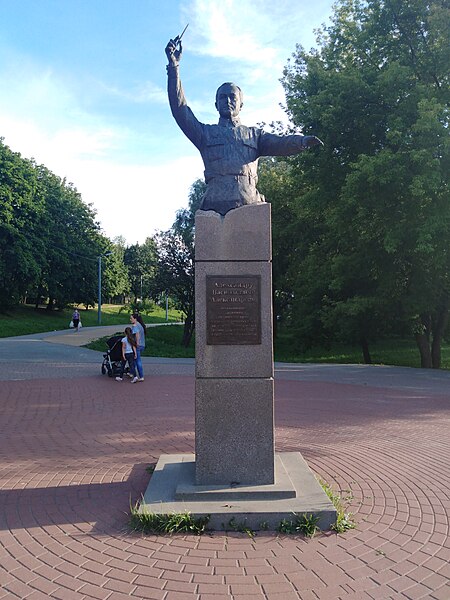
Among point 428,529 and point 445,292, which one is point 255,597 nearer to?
point 428,529

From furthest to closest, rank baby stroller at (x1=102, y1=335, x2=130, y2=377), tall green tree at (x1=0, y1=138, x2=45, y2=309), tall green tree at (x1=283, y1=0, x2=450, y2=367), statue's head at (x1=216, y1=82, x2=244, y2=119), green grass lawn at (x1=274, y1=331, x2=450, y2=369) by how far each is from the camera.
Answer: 1. tall green tree at (x1=0, y1=138, x2=45, y2=309)
2. green grass lawn at (x1=274, y1=331, x2=450, y2=369)
3. tall green tree at (x1=283, y1=0, x2=450, y2=367)
4. baby stroller at (x1=102, y1=335, x2=130, y2=377)
5. statue's head at (x1=216, y1=82, x2=244, y2=119)

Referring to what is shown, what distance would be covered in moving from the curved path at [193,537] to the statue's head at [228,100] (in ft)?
13.0

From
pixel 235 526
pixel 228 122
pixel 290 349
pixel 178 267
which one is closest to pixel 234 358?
pixel 235 526

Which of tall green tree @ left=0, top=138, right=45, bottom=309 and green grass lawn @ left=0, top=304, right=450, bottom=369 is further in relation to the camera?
tall green tree @ left=0, top=138, right=45, bottom=309

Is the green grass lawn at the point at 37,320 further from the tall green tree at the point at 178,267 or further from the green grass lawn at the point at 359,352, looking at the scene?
the green grass lawn at the point at 359,352

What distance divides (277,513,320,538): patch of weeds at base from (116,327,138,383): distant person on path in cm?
926

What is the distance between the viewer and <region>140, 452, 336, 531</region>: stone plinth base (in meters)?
4.09

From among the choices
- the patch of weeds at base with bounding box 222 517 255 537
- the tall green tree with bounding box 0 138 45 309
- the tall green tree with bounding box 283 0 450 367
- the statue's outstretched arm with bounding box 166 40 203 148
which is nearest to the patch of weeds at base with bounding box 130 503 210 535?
the patch of weeds at base with bounding box 222 517 255 537

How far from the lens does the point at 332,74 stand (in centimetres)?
1681

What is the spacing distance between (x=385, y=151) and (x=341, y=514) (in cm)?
1310

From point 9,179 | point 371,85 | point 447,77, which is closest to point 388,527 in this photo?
point 371,85

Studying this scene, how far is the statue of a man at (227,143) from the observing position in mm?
5043

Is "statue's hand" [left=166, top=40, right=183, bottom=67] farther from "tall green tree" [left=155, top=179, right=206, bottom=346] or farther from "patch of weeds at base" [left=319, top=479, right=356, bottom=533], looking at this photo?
"tall green tree" [left=155, top=179, right=206, bottom=346]

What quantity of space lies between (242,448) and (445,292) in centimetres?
1634
